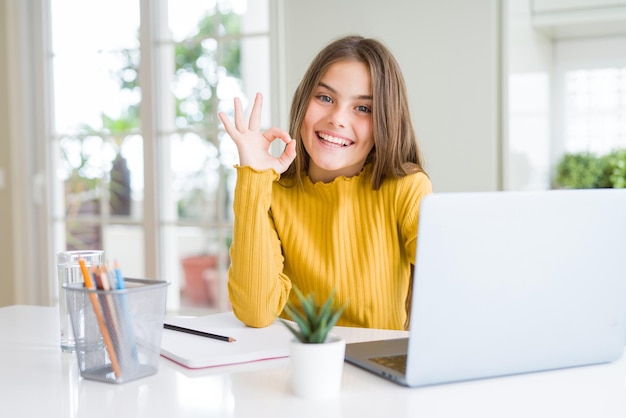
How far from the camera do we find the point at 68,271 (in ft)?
4.03

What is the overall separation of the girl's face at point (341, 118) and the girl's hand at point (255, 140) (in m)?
0.17

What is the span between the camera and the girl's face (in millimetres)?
1703

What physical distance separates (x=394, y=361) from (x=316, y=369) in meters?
0.19

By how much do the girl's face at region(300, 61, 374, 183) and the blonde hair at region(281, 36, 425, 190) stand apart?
18 millimetres

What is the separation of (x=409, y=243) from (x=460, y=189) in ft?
4.37

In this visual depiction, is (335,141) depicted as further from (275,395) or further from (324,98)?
(275,395)

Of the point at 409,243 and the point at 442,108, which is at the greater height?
the point at 442,108

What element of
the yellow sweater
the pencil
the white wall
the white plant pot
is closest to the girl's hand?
the yellow sweater

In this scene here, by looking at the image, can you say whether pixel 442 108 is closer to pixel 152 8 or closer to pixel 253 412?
pixel 152 8

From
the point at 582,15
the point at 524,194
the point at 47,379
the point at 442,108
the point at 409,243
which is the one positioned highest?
the point at 582,15

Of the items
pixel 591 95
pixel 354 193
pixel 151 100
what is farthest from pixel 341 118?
pixel 151 100

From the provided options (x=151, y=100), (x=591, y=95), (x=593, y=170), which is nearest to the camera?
(x=593, y=170)

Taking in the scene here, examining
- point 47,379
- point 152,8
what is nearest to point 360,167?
point 47,379

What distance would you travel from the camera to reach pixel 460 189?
2.94 meters
